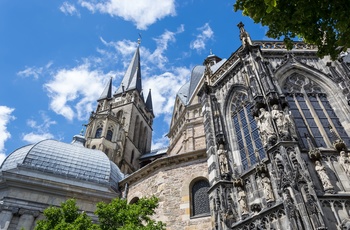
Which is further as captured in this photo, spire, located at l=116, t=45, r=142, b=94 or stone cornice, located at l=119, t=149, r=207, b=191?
spire, located at l=116, t=45, r=142, b=94

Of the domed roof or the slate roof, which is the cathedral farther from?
the slate roof

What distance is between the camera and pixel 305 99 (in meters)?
12.3

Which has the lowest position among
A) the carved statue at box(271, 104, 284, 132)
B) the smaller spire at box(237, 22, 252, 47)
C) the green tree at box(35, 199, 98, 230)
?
the green tree at box(35, 199, 98, 230)

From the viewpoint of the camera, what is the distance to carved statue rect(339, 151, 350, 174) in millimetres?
9198

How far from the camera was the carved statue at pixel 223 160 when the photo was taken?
11195 millimetres

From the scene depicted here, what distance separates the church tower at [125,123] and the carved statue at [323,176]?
2934 cm

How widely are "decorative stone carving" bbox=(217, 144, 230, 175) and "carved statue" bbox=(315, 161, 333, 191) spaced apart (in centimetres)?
322

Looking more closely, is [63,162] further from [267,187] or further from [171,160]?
[267,187]

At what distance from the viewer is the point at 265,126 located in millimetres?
9969

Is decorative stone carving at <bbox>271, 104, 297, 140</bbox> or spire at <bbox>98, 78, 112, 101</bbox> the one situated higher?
spire at <bbox>98, 78, 112, 101</bbox>

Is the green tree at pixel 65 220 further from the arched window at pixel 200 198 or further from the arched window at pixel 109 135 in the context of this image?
the arched window at pixel 109 135

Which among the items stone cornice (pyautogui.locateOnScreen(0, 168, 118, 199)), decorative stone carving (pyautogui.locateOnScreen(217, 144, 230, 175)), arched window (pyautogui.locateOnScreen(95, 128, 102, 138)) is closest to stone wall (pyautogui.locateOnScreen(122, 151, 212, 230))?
stone cornice (pyautogui.locateOnScreen(0, 168, 118, 199))

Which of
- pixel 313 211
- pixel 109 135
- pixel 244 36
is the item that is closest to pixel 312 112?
pixel 244 36

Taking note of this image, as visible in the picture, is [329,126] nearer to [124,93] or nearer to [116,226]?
[116,226]
